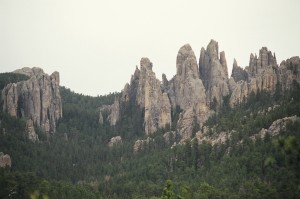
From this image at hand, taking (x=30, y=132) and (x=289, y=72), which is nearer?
(x=289, y=72)

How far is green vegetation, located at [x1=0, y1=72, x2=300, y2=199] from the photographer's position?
117812mm

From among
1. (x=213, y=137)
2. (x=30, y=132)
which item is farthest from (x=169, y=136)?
(x=30, y=132)

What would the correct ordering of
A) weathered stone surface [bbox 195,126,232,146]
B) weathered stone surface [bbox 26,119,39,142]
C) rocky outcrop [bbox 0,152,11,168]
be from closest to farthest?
rocky outcrop [bbox 0,152,11,168] → weathered stone surface [bbox 195,126,232,146] → weathered stone surface [bbox 26,119,39,142]

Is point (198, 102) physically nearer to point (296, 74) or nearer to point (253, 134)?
point (296, 74)

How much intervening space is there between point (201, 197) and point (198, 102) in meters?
88.1

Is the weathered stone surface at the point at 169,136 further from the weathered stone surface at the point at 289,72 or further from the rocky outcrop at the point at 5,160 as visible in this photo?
the rocky outcrop at the point at 5,160

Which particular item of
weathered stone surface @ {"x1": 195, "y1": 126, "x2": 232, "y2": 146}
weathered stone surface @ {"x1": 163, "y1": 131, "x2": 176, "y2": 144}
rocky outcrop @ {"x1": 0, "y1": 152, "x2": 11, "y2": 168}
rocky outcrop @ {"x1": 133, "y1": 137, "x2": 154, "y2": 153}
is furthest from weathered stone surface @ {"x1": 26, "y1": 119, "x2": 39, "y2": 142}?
weathered stone surface @ {"x1": 195, "y1": 126, "x2": 232, "y2": 146}

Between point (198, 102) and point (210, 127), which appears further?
point (198, 102)

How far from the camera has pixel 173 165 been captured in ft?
515

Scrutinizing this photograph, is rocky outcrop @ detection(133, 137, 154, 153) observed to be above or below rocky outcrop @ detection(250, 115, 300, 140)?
above

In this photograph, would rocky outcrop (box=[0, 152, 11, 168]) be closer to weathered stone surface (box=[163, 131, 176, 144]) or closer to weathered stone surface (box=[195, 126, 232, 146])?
weathered stone surface (box=[163, 131, 176, 144])

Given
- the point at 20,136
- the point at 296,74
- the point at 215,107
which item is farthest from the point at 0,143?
the point at 296,74

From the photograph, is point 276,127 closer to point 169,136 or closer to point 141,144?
point 169,136

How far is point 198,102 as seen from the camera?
198 metres
